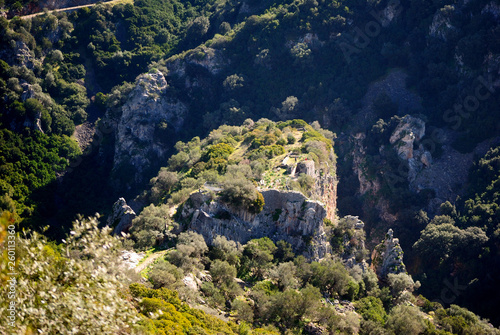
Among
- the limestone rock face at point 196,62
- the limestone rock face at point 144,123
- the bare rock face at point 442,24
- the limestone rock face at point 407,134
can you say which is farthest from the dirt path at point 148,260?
the bare rock face at point 442,24

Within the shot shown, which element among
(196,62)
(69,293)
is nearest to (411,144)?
(196,62)

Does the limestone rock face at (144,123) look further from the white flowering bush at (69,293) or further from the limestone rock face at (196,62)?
the white flowering bush at (69,293)

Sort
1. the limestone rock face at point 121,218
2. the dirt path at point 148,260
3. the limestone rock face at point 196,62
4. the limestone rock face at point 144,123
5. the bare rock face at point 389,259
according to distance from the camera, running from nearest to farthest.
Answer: the dirt path at point 148,260 → the limestone rock face at point 121,218 → the bare rock face at point 389,259 → the limestone rock face at point 144,123 → the limestone rock face at point 196,62

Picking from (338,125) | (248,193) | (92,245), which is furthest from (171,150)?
(92,245)

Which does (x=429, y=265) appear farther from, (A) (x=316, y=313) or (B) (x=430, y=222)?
(A) (x=316, y=313)

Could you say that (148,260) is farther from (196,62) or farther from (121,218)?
(196,62)

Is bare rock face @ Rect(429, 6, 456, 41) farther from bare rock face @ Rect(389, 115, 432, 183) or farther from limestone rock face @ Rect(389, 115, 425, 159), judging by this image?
bare rock face @ Rect(389, 115, 432, 183)
